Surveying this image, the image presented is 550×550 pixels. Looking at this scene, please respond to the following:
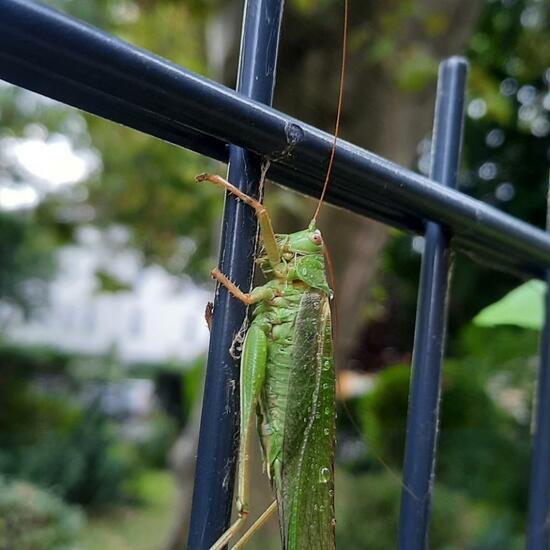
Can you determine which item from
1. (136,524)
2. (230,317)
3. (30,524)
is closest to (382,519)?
(30,524)

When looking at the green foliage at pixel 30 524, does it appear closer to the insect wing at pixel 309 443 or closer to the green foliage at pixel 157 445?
the insect wing at pixel 309 443

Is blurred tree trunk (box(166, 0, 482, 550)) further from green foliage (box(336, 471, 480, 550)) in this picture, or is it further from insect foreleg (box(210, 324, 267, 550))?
insect foreleg (box(210, 324, 267, 550))

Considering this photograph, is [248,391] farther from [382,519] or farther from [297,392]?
[382,519]

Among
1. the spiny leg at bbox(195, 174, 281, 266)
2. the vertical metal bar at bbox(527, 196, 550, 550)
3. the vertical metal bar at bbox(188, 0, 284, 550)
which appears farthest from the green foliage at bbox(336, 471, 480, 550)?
the vertical metal bar at bbox(188, 0, 284, 550)

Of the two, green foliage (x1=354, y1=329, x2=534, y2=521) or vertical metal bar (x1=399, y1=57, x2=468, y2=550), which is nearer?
vertical metal bar (x1=399, y1=57, x2=468, y2=550)

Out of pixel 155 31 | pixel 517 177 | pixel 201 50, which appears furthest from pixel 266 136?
pixel 517 177

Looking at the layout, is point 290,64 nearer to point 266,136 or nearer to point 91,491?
point 266,136
